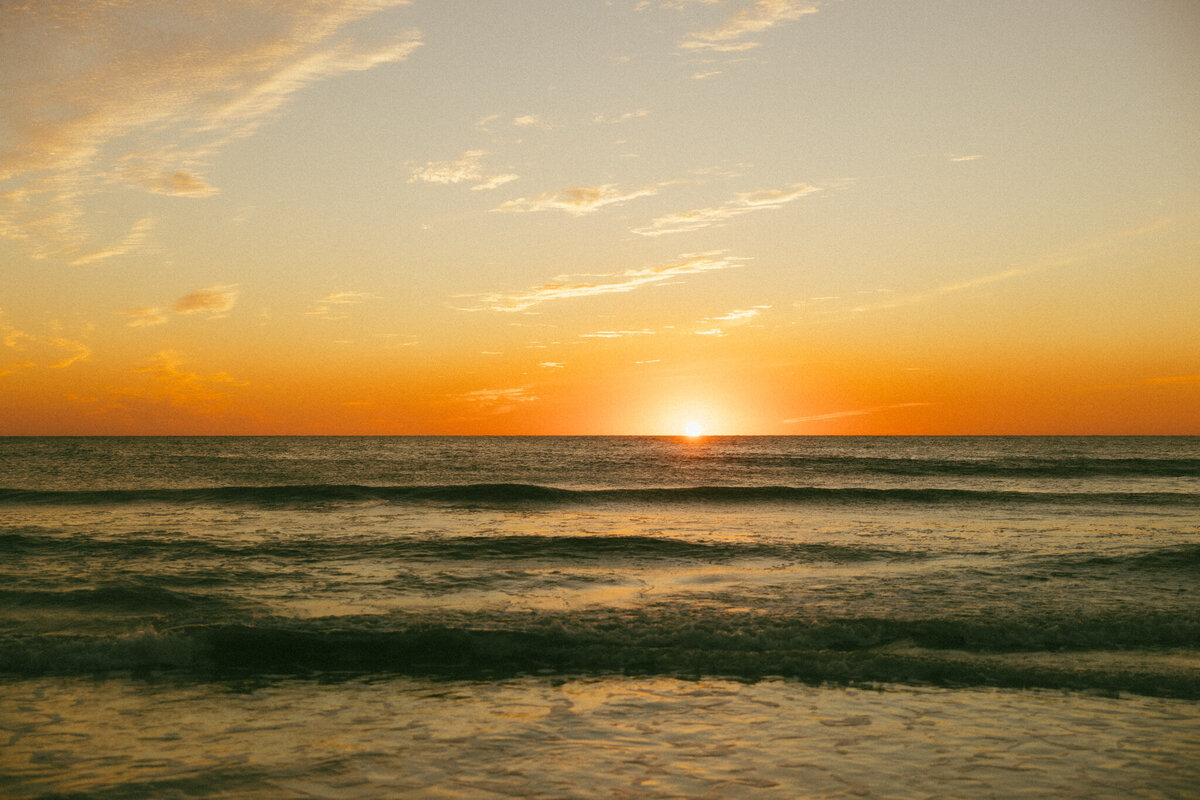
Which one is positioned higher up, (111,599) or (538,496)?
(111,599)

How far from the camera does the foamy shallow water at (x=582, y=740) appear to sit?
20.9ft

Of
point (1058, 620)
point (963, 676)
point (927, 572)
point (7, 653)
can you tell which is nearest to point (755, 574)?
point (927, 572)

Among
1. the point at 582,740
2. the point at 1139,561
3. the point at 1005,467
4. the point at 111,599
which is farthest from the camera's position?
the point at 1005,467

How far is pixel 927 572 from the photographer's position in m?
16.3

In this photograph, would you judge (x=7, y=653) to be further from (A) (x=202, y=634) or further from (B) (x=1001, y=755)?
(B) (x=1001, y=755)

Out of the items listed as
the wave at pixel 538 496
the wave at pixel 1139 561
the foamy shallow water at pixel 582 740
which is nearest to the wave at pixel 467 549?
the wave at pixel 1139 561

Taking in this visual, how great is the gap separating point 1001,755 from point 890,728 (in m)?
1.02

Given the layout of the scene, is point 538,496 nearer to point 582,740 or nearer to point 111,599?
point 111,599

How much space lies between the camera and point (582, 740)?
7461 millimetres

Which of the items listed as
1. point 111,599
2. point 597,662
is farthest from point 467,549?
point 597,662

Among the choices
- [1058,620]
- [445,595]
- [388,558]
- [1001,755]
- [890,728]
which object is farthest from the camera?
[388,558]

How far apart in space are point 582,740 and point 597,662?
2959mm

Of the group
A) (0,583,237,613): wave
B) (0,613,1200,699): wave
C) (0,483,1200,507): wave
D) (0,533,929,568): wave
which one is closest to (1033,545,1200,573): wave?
(0,533,929,568): wave

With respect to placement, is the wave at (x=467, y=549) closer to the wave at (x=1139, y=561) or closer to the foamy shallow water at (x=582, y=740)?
the wave at (x=1139, y=561)
